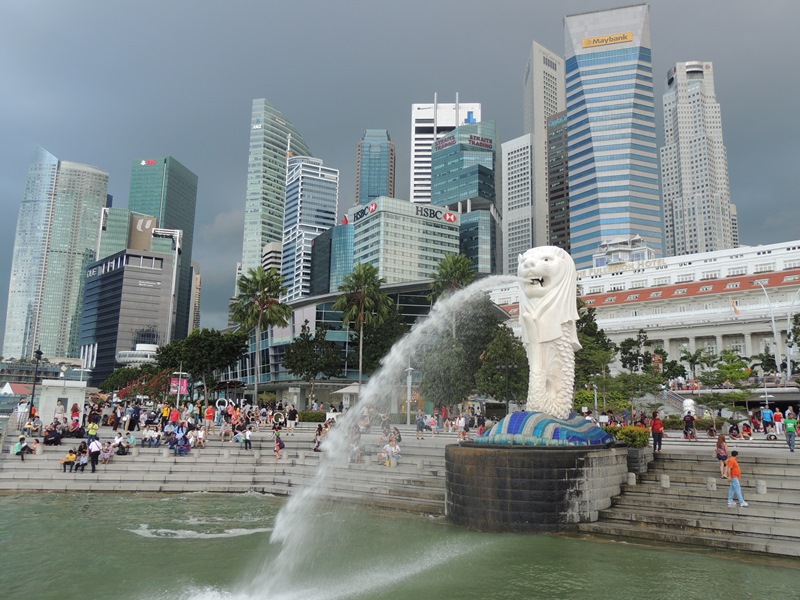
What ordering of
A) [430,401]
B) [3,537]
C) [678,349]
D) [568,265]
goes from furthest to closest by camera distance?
[678,349] → [430,401] → [568,265] → [3,537]

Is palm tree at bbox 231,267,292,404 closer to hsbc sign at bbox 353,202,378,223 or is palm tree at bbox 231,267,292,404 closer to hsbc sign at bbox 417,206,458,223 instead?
hsbc sign at bbox 353,202,378,223

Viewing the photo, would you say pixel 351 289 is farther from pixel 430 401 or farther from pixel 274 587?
pixel 274 587

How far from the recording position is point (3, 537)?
15.8m

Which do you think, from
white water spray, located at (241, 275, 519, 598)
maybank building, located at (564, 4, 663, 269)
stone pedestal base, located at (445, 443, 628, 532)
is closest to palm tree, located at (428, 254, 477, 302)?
white water spray, located at (241, 275, 519, 598)

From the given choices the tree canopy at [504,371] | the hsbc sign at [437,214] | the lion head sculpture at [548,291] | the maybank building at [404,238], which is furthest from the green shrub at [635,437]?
the hsbc sign at [437,214]

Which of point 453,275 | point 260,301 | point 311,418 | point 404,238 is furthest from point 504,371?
point 404,238

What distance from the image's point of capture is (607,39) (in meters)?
159

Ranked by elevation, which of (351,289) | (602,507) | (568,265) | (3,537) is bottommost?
(3,537)

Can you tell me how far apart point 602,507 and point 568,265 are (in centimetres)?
744

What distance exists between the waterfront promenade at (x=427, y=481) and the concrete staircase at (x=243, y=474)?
40 millimetres

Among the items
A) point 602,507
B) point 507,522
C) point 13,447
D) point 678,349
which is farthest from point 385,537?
point 678,349

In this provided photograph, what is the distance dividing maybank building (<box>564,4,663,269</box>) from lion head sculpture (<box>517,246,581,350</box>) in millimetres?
130595

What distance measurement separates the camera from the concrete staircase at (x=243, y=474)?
825 inches

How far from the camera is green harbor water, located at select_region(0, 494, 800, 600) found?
11484mm
